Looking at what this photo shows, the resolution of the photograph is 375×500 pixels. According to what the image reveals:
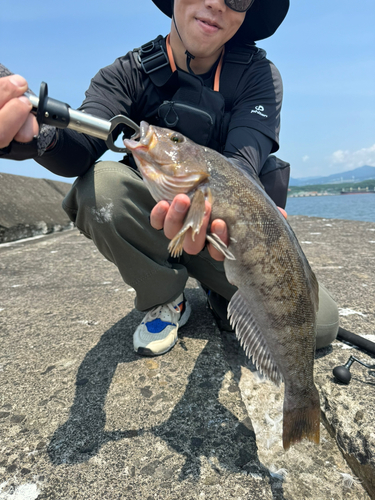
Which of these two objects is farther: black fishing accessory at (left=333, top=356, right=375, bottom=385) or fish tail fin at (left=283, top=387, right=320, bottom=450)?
black fishing accessory at (left=333, top=356, right=375, bottom=385)

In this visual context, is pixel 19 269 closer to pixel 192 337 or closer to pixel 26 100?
pixel 192 337

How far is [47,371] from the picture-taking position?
1972 millimetres

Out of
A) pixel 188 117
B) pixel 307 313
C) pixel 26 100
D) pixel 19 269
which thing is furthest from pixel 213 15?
pixel 19 269

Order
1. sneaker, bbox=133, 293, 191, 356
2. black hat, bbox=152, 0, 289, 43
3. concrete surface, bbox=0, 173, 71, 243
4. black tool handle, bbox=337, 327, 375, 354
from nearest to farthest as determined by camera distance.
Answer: black tool handle, bbox=337, 327, 375, 354
sneaker, bbox=133, 293, 191, 356
black hat, bbox=152, 0, 289, 43
concrete surface, bbox=0, 173, 71, 243

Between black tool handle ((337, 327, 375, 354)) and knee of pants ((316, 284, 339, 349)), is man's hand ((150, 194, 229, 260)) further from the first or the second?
black tool handle ((337, 327, 375, 354))

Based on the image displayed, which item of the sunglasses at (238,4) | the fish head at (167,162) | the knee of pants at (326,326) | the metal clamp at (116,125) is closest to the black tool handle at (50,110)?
the metal clamp at (116,125)

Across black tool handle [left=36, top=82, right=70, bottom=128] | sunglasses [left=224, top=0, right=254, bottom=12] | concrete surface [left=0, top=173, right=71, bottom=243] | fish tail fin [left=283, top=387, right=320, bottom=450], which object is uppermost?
sunglasses [left=224, top=0, right=254, bottom=12]

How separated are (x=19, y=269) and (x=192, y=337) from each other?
2.75 meters

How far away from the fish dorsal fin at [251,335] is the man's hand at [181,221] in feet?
0.92

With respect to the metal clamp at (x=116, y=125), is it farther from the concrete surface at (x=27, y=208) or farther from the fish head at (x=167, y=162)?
the concrete surface at (x=27, y=208)

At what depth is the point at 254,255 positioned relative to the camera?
161 cm

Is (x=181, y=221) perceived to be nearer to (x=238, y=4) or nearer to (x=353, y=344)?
(x=353, y=344)

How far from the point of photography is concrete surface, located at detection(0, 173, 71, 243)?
5.60 meters

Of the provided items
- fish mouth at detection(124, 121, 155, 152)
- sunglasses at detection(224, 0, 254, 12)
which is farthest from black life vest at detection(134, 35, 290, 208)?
fish mouth at detection(124, 121, 155, 152)
